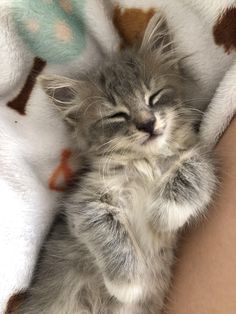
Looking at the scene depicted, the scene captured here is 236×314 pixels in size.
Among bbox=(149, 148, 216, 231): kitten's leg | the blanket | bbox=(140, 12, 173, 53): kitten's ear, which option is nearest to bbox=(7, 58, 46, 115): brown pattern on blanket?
the blanket

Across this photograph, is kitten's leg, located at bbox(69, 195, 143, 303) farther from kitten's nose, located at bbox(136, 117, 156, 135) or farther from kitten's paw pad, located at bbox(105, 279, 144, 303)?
kitten's nose, located at bbox(136, 117, 156, 135)

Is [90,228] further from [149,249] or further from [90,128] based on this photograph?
[90,128]

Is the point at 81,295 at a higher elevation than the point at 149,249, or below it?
below

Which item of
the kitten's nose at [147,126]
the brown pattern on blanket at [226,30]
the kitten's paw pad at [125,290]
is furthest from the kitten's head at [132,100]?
the kitten's paw pad at [125,290]

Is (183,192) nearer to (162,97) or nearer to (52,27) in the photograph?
(162,97)

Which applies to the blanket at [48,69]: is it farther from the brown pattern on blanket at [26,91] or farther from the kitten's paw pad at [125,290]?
the kitten's paw pad at [125,290]

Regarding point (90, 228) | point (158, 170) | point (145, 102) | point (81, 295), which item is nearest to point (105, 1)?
point (145, 102)
